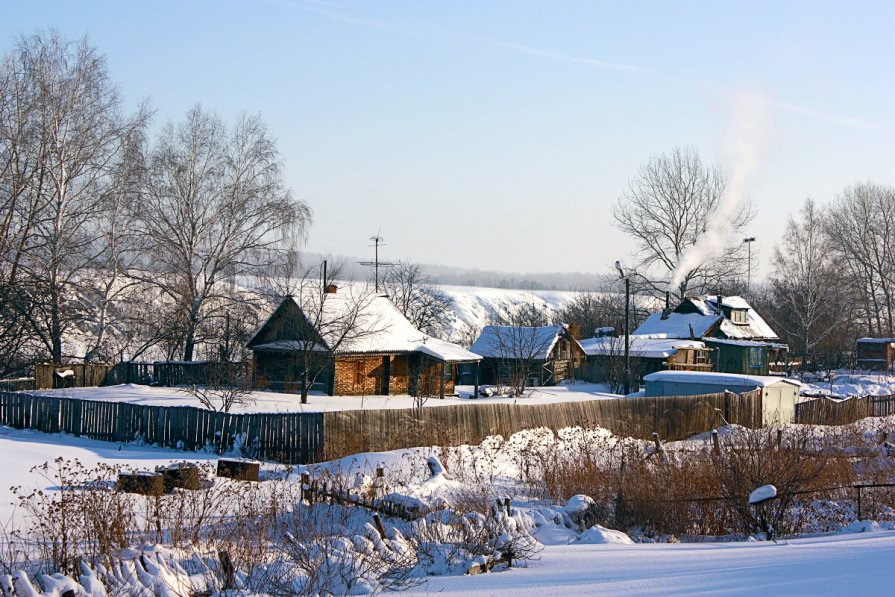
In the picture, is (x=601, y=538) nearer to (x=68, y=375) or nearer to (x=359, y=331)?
(x=359, y=331)

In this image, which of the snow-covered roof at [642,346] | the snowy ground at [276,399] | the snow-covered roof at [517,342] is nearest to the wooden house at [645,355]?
the snow-covered roof at [642,346]

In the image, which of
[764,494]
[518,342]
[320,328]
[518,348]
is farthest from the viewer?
[518,342]

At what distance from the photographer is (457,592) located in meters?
7.64

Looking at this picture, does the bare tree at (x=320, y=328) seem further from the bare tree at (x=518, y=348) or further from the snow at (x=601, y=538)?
the snow at (x=601, y=538)

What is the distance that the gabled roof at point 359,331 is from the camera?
33719 mm

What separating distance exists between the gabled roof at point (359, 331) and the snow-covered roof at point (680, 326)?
65.5 ft

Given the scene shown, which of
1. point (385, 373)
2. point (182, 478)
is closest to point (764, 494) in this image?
point (182, 478)

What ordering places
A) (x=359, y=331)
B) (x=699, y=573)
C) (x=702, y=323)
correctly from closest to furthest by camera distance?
(x=699, y=573) < (x=359, y=331) < (x=702, y=323)

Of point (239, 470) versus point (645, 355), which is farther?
point (645, 355)

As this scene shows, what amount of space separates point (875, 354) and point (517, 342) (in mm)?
29845

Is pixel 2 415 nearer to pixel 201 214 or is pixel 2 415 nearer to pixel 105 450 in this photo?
pixel 105 450

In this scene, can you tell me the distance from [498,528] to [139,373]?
29229mm

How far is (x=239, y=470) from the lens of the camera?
15.9 metres

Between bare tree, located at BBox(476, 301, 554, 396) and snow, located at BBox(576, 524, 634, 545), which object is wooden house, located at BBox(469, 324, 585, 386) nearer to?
bare tree, located at BBox(476, 301, 554, 396)
